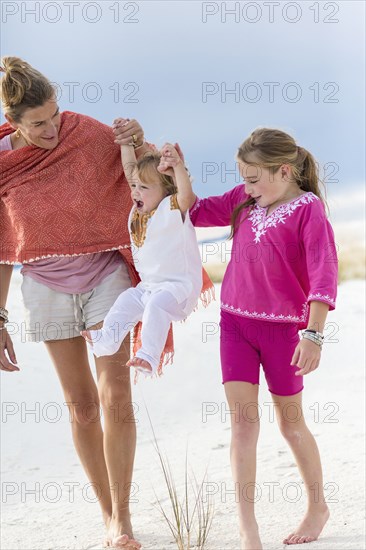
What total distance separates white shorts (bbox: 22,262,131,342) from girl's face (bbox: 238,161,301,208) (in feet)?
2.25

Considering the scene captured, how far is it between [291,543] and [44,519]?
2032 millimetres

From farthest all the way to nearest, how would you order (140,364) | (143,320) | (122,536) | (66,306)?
1. (122,536)
2. (66,306)
3. (143,320)
4. (140,364)

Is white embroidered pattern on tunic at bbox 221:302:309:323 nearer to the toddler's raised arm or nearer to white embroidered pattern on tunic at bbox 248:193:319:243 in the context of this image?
white embroidered pattern on tunic at bbox 248:193:319:243

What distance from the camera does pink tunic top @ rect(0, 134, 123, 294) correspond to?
3455 mm

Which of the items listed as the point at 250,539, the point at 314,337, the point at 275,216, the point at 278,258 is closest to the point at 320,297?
the point at 314,337

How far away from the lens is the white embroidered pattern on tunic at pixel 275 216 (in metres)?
3.05

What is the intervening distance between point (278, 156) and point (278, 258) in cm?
35

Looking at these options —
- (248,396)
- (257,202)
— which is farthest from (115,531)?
(257,202)

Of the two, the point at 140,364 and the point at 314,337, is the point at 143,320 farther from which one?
the point at 314,337

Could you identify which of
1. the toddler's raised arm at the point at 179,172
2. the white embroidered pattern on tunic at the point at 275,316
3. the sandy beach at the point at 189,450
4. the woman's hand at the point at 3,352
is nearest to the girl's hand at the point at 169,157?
the toddler's raised arm at the point at 179,172

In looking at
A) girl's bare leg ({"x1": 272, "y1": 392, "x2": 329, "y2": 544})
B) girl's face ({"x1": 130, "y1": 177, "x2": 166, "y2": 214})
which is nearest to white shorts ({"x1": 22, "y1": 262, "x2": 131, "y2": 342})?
girl's face ({"x1": 130, "y1": 177, "x2": 166, "y2": 214})

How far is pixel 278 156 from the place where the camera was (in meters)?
3.04

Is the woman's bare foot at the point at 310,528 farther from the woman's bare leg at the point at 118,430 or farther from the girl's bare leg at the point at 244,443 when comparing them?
the woman's bare leg at the point at 118,430

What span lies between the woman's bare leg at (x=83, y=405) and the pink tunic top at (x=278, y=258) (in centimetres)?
73
